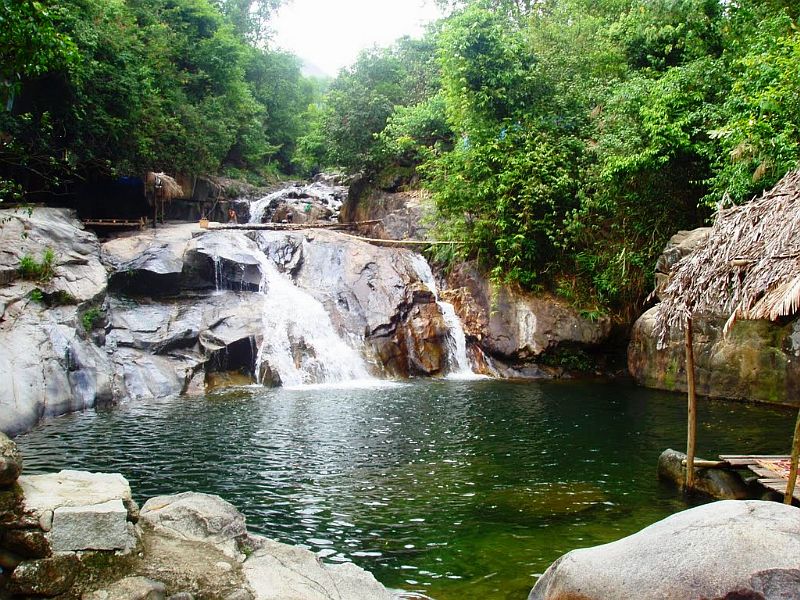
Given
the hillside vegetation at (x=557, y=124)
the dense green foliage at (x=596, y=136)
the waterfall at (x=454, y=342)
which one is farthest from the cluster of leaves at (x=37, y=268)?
the dense green foliage at (x=596, y=136)

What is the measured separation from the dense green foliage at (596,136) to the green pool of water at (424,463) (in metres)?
5.51

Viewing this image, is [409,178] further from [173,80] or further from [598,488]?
[598,488]

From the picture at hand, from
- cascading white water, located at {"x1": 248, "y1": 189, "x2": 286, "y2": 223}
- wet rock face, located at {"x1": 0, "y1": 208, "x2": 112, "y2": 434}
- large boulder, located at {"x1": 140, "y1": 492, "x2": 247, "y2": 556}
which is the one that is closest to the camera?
large boulder, located at {"x1": 140, "y1": 492, "x2": 247, "y2": 556}

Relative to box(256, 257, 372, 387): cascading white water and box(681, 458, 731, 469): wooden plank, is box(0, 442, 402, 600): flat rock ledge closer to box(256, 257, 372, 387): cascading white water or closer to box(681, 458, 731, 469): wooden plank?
box(681, 458, 731, 469): wooden plank

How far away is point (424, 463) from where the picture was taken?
343 inches

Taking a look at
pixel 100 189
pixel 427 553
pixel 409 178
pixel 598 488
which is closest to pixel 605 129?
pixel 409 178

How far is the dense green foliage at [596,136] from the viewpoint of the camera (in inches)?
642

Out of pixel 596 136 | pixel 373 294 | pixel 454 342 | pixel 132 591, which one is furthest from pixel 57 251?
pixel 596 136

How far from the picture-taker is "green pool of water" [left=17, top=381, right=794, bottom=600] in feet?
19.6

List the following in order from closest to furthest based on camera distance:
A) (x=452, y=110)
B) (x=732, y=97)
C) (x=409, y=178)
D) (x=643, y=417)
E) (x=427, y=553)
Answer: (x=427, y=553)
(x=643, y=417)
(x=732, y=97)
(x=452, y=110)
(x=409, y=178)

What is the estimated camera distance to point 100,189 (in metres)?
22.8

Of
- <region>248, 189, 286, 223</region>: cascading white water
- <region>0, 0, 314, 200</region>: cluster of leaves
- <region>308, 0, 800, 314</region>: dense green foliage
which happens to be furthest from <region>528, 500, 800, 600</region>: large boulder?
<region>248, 189, 286, 223</region>: cascading white water

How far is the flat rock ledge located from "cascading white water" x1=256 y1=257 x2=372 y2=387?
10732 mm

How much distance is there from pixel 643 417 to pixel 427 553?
7560 mm
